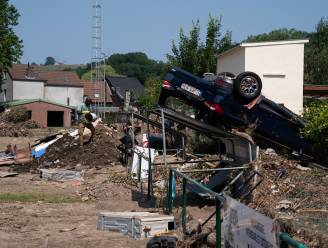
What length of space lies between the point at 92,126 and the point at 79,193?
7285mm

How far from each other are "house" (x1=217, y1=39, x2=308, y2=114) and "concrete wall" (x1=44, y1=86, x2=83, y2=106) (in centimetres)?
5191

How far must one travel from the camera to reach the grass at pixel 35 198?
41.1ft

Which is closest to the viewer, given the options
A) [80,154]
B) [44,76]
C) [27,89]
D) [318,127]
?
[318,127]

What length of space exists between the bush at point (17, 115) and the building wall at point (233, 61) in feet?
92.7

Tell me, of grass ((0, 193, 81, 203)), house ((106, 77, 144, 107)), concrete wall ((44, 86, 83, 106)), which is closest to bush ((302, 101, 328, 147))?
grass ((0, 193, 81, 203))

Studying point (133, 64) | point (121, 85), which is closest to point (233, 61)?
point (121, 85)

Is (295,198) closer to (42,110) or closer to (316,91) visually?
(316,91)

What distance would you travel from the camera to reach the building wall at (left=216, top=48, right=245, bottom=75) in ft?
86.0

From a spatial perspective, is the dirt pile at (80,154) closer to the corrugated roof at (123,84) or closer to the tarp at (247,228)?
the tarp at (247,228)

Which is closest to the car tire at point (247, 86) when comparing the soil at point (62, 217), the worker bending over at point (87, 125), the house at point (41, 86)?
the soil at point (62, 217)

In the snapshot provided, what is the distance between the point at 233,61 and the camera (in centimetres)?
2797

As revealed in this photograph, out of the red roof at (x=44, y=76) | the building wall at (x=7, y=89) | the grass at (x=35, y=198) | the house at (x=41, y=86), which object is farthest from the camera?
the building wall at (x=7, y=89)

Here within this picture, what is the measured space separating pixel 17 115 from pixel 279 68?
33.9 metres

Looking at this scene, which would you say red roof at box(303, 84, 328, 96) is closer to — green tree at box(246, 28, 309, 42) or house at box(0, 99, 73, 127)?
house at box(0, 99, 73, 127)
